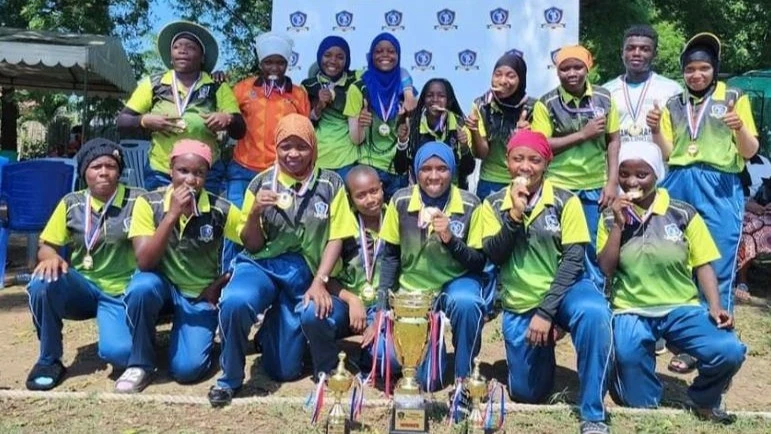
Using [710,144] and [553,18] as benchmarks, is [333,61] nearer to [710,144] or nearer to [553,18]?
[710,144]

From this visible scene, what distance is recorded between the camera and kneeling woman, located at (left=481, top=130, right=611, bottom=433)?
3959 millimetres

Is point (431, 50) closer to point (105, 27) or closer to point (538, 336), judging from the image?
point (538, 336)

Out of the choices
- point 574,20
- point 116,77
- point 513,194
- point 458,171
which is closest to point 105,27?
point 116,77

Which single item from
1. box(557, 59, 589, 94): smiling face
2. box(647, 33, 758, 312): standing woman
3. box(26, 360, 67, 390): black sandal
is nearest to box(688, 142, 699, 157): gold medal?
box(647, 33, 758, 312): standing woman

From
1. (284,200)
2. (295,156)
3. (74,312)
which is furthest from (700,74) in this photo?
(74,312)

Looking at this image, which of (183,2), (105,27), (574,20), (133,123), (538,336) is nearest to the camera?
(538,336)

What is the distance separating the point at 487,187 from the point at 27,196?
15.0 ft

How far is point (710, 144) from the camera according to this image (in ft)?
17.0

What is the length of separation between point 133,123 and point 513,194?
107 inches

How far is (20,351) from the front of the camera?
5.38 meters

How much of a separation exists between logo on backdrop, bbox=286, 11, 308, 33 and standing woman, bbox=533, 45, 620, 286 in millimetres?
4001

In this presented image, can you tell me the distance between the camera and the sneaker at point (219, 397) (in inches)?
166

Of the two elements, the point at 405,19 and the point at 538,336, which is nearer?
the point at 538,336

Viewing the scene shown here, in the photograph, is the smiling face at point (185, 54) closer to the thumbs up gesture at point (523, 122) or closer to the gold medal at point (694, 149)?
the thumbs up gesture at point (523, 122)
